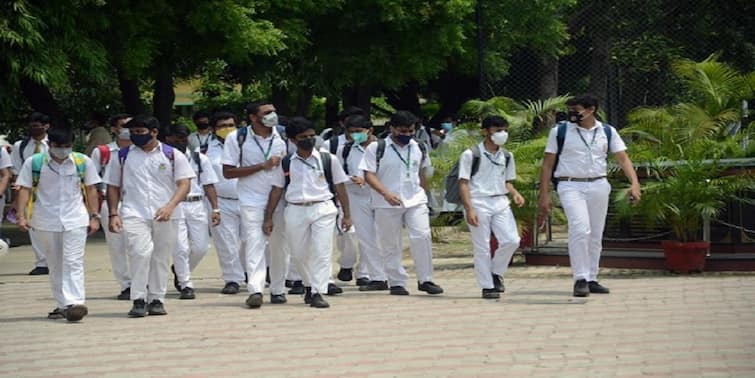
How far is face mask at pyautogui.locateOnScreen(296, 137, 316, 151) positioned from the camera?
13102 mm

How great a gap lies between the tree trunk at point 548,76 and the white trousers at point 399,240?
23.7 ft

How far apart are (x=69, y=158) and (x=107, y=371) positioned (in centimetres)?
A: 330

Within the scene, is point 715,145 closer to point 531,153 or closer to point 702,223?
point 702,223

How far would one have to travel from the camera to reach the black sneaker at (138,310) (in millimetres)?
12750

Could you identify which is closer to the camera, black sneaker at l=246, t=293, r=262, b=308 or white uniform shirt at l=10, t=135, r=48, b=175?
black sneaker at l=246, t=293, r=262, b=308

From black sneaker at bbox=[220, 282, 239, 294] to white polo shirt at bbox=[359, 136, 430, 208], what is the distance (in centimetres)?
183

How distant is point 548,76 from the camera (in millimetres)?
25203

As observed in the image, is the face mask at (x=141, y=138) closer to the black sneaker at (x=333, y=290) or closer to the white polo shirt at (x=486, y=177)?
the black sneaker at (x=333, y=290)

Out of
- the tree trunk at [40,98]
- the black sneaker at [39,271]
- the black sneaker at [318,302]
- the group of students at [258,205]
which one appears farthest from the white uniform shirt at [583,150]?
the tree trunk at [40,98]

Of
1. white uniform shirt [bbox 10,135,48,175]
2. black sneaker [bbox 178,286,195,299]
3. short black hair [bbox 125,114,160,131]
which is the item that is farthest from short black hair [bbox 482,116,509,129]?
white uniform shirt [bbox 10,135,48,175]

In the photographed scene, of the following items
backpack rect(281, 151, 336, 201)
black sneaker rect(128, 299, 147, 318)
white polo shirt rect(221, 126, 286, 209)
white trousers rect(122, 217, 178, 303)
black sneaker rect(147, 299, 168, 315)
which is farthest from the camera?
white polo shirt rect(221, 126, 286, 209)

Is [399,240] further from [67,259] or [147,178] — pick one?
[67,259]

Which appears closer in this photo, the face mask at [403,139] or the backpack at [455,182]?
the backpack at [455,182]

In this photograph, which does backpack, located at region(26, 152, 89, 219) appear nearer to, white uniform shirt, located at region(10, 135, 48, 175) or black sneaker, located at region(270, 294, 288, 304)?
black sneaker, located at region(270, 294, 288, 304)
